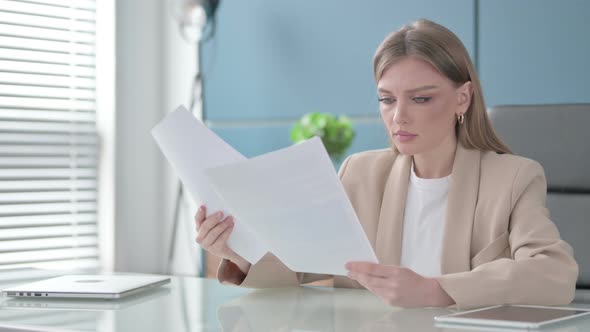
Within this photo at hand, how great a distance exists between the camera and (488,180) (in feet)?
5.12

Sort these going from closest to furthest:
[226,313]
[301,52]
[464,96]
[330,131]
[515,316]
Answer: [515,316]
[226,313]
[464,96]
[330,131]
[301,52]

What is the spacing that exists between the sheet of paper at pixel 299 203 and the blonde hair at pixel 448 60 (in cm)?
53

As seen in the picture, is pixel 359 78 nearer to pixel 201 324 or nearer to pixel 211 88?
pixel 211 88

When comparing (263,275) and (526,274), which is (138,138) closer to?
(263,275)

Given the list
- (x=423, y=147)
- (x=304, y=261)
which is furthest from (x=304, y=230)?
(x=423, y=147)

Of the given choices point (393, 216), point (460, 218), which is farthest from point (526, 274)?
point (393, 216)

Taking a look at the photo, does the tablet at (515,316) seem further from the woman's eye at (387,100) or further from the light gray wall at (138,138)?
the light gray wall at (138,138)

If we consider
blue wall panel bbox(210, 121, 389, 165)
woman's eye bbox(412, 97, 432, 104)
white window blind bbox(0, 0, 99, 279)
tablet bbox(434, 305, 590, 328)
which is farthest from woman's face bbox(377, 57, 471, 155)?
white window blind bbox(0, 0, 99, 279)

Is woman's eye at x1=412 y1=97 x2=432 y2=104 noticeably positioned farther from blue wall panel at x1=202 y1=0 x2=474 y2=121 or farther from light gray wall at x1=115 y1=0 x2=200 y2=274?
light gray wall at x1=115 y1=0 x2=200 y2=274

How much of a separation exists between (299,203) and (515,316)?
331mm

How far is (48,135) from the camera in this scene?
365cm

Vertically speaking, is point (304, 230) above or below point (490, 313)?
above

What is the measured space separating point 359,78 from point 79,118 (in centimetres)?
134

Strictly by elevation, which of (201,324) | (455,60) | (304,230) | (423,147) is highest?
(455,60)
